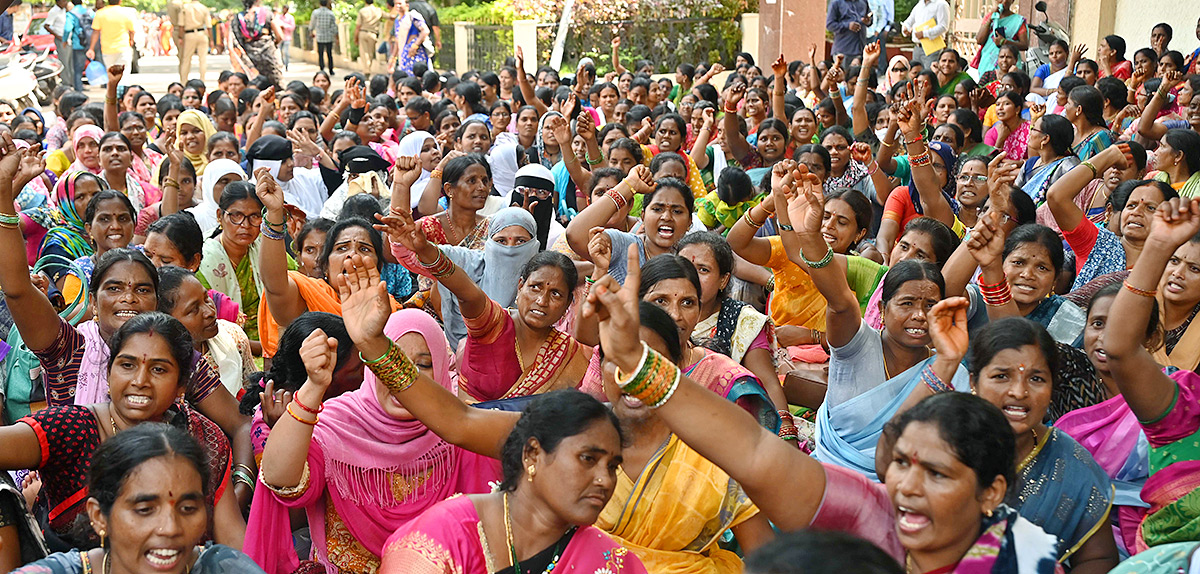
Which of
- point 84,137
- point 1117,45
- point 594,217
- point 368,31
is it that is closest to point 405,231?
point 594,217

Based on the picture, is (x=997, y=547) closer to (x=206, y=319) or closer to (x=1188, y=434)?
(x=1188, y=434)

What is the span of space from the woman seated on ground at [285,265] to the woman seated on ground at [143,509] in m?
1.91

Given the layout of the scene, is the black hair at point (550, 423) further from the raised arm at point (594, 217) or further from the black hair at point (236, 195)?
the black hair at point (236, 195)

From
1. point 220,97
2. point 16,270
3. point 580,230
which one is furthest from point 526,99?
point 16,270

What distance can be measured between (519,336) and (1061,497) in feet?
6.29

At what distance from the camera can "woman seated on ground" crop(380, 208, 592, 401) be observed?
387cm

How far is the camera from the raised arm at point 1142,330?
2.80 m

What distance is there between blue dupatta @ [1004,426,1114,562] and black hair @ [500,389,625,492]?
3.34 feet

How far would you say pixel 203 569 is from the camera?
250 centimetres

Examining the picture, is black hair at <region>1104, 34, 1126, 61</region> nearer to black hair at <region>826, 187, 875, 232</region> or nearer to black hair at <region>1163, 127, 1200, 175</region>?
black hair at <region>1163, 127, 1200, 175</region>

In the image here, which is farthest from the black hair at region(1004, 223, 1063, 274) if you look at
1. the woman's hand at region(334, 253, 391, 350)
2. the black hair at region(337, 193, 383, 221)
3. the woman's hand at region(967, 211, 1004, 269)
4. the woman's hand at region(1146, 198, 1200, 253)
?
the black hair at region(337, 193, 383, 221)

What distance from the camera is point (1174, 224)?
2.88m

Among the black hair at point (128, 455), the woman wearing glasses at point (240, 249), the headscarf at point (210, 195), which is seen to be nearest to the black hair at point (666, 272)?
the black hair at point (128, 455)

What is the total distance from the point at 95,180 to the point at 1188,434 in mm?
5297
